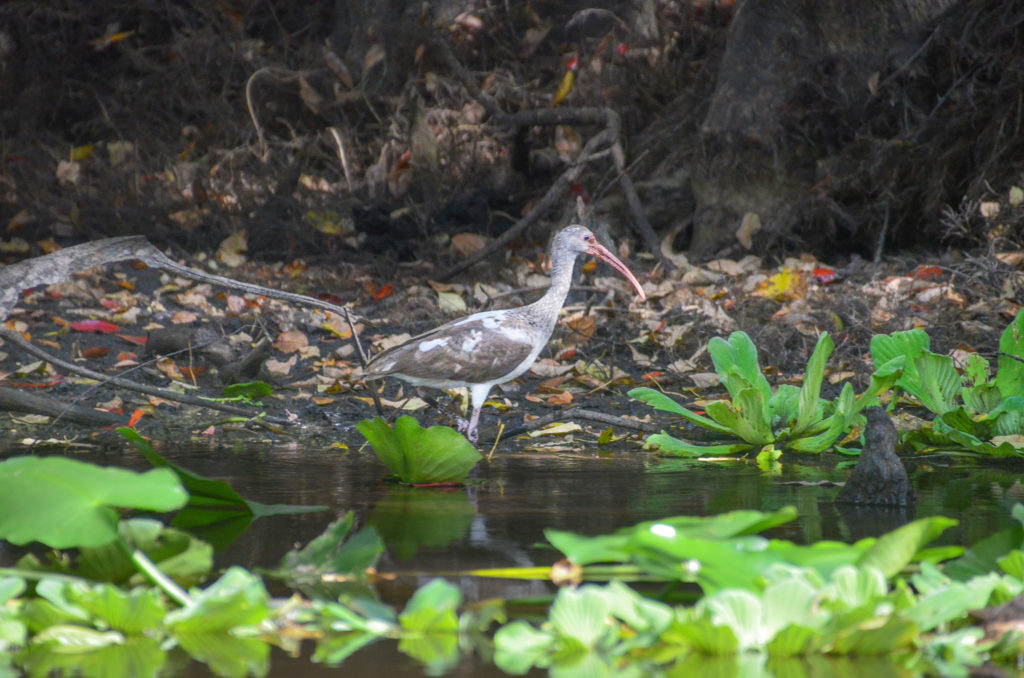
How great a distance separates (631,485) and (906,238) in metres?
5.23

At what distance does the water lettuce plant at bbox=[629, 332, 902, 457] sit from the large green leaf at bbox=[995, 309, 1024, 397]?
480mm

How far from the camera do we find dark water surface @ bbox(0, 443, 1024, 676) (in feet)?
8.77

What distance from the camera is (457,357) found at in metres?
5.67

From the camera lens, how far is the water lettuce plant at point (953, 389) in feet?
14.0

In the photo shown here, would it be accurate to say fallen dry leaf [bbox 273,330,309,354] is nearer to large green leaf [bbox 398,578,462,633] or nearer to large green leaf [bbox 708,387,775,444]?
large green leaf [bbox 708,387,775,444]

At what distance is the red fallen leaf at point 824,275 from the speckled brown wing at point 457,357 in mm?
2604

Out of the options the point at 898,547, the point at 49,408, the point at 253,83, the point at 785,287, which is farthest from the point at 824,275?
the point at 898,547

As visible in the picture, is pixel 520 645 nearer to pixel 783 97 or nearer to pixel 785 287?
pixel 785 287

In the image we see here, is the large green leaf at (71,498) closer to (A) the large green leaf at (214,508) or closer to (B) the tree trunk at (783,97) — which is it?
(A) the large green leaf at (214,508)

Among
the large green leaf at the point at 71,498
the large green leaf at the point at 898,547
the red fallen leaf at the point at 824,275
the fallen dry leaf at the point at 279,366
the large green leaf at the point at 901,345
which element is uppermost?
the large green leaf at the point at 71,498

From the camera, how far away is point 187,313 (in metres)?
7.50

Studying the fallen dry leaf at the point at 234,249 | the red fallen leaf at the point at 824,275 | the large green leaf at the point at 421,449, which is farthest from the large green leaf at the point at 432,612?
the fallen dry leaf at the point at 234,249

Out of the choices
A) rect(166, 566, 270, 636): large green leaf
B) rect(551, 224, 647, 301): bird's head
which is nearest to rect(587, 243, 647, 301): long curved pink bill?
rect(551, 224, 647, 301): bird's head

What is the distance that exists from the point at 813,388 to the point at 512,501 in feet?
4.57
